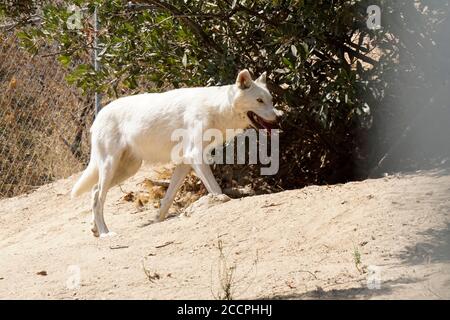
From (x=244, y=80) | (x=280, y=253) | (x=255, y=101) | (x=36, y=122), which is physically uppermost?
(x=244, y=80)

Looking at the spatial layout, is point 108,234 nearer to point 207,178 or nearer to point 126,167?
point 126,167

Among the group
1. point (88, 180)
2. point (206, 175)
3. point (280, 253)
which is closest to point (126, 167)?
point (88, 180)

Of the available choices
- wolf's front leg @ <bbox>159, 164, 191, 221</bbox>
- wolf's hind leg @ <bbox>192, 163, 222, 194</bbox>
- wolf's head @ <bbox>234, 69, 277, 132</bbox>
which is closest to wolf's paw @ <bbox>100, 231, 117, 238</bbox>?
wolf's front leg @ <bbox>159, 164, 191, 221</bbox>

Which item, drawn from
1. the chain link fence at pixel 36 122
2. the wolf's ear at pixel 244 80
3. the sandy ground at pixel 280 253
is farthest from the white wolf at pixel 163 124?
the chain link fence at pixel 36 122

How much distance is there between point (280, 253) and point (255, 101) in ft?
7.70

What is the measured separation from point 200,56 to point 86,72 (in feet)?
4.37

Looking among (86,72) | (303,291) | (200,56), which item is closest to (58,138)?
(86,72)

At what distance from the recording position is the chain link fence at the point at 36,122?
11.9 m

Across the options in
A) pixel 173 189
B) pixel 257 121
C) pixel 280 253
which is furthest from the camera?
pixel 173 189

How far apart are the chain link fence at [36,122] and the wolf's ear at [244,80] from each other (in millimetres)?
4141

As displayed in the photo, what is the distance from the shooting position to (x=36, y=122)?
12070 millimetres

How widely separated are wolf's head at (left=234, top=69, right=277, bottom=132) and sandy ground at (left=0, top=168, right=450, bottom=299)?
3.20 ft

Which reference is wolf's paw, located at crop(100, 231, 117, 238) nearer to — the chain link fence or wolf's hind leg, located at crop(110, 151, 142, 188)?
wolf's hind leg, located at crop(110, 151, 142, 188)
